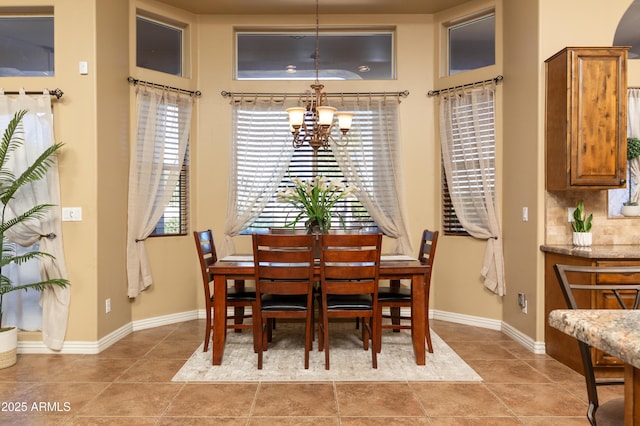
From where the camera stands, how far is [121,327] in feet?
13.2

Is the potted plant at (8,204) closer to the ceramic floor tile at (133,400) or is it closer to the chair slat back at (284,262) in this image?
the ceramic floor tile at (133,400)

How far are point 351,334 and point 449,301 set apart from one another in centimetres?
133

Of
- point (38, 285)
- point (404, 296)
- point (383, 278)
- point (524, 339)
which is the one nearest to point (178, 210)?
point (38, 285)

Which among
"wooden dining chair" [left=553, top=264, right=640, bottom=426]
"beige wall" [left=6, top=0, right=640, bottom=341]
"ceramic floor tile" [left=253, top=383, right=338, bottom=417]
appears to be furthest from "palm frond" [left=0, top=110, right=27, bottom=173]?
"wooden dining chair" [left=553, top=264, right=640, bottom=426]

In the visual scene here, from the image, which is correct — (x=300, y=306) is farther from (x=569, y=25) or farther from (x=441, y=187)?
(x=569, y=25)

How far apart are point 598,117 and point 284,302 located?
284 cm

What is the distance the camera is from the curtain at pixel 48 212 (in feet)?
11.3

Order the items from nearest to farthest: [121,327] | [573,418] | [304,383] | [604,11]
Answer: [573,418] < [304,383] < [604,11] < [121,327]

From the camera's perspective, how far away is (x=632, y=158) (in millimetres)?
3553

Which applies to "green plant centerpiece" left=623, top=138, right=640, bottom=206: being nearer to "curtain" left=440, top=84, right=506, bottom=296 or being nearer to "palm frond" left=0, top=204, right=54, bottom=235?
"curtain" left=440, top=84, right=506, bottom=296

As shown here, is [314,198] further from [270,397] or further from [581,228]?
[581,228]

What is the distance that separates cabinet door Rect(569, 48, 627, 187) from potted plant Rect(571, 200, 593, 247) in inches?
11.2

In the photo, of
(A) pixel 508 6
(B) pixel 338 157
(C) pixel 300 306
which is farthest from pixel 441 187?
(C) pixel 300 306

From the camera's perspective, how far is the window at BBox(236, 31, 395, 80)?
4879 mm
